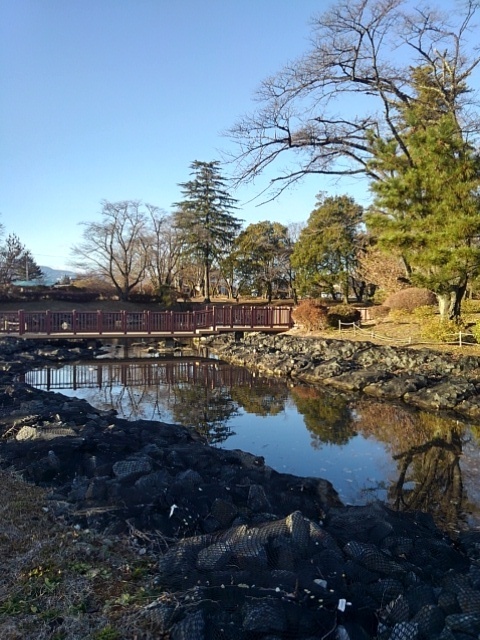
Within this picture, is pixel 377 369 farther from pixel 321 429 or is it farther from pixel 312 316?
pixel 312 316

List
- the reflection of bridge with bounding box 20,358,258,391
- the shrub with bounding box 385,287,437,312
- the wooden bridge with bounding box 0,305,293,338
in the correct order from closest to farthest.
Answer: the reflection of bridge with bounding box 20,358,258,391 < the wooden bridge with bounding box 0,305,293,338 < the shrub with bounding box 385,287,437,312

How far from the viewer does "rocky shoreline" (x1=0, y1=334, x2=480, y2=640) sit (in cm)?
244

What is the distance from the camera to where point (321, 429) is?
848 cm

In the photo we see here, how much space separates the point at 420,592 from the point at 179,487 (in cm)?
205

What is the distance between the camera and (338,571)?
9.53ft

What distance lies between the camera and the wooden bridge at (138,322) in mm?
Answer: 20234

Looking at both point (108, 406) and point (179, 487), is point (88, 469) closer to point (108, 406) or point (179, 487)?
point (179, 487)

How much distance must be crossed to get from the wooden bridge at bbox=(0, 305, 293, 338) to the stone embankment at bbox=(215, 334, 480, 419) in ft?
12.5

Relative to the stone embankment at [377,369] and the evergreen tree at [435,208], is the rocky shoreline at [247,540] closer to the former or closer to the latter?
the stone embankment at [377,369]

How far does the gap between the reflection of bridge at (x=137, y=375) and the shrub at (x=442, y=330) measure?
5.81 meters

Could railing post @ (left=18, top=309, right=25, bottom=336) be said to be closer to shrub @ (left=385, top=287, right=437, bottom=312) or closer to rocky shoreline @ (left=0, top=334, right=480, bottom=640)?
rocky shoreline @ (left=0, top=334, right=480, bottom=640)

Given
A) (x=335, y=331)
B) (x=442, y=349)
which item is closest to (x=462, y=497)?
(x=442, y=349)

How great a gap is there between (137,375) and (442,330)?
9449 millimetres

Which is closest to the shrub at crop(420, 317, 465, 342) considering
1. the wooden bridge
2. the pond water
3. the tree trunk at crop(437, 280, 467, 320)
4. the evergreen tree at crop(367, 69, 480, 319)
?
the tree trunk at crop(437, 280, 467, 320)
